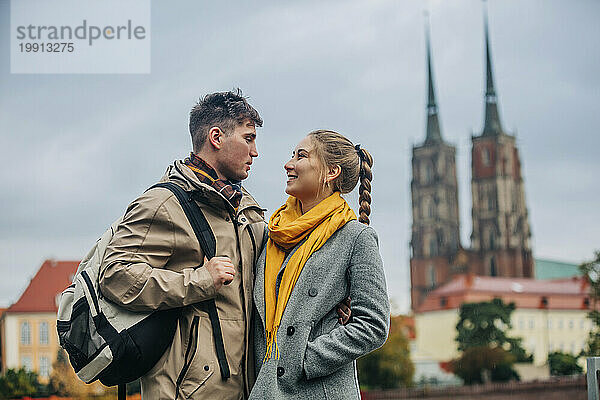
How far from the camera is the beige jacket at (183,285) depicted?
2.35 metres

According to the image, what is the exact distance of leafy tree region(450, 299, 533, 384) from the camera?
42656 mm

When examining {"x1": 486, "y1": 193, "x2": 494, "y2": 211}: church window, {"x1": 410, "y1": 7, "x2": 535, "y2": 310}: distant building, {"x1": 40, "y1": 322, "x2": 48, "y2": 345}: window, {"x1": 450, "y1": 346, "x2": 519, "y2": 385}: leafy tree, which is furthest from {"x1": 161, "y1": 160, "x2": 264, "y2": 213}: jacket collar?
{"x1": 486, "y1": 193, "x2": 494, "y2": 211}: church window

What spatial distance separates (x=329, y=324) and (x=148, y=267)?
1.63 feet

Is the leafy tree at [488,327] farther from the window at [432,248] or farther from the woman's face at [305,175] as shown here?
the woman's face at [305,175]

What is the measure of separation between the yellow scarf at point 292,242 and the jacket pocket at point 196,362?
16 cm

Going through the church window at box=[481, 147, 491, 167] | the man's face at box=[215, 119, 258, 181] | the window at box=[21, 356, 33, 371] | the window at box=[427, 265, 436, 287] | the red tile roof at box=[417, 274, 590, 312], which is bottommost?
the window at box=[21, 356, 33, 371]

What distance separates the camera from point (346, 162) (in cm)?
256

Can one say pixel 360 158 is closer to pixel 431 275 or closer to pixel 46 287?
pixel 46 287

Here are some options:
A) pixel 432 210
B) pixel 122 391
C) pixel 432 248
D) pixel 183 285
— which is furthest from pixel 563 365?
pixel 183 285

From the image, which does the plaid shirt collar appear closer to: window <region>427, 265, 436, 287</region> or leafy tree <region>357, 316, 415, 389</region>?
leafy tree <region>357, 316, 415, 389</region>

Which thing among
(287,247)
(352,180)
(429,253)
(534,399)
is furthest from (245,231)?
(429,253)

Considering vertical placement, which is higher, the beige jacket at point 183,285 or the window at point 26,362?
the beige jacket at point 183,285

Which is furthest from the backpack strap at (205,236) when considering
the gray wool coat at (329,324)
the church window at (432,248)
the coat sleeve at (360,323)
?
the church window at (432,248)

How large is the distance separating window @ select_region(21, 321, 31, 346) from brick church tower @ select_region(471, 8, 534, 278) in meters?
37.3
